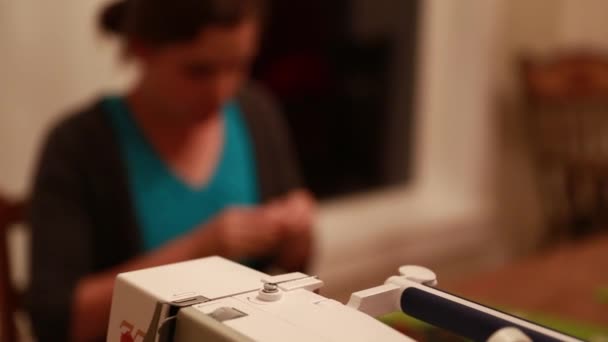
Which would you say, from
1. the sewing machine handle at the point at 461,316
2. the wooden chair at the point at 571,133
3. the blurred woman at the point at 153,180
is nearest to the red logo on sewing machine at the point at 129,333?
the sewing machine handle at the point at 461,316

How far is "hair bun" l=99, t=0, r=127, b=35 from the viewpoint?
1184 mm

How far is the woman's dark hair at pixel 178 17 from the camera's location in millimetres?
1077

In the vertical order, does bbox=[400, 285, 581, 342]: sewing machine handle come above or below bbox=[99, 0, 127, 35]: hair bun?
below

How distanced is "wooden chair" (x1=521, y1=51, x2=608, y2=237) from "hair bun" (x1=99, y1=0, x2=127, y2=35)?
1.96m

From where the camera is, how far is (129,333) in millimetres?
465

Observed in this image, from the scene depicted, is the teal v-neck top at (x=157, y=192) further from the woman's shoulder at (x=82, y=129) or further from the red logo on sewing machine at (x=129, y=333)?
the red logo on sewing machine at (x=129, y=333)

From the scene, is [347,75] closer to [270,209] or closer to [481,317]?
[270,209]

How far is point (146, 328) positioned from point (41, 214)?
0.72 metres

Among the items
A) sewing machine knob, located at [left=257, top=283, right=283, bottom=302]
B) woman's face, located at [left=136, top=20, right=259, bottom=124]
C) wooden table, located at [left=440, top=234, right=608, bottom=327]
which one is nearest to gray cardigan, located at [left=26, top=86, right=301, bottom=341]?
woman's face, located at [left=136, top=20, right=259, bottom=124]

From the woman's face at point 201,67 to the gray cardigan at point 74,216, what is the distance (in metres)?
0.13

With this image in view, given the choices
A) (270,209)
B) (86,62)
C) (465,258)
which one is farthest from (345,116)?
(270,209)

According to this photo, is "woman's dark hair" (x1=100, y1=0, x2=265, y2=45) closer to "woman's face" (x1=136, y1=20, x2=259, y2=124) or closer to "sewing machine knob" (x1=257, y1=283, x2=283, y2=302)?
"woman's face" (x1=136, y1=20, x2=259, y2=124)

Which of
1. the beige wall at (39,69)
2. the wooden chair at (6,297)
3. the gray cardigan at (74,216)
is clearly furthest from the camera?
the beige wall at (39,69)

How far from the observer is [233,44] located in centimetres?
110
